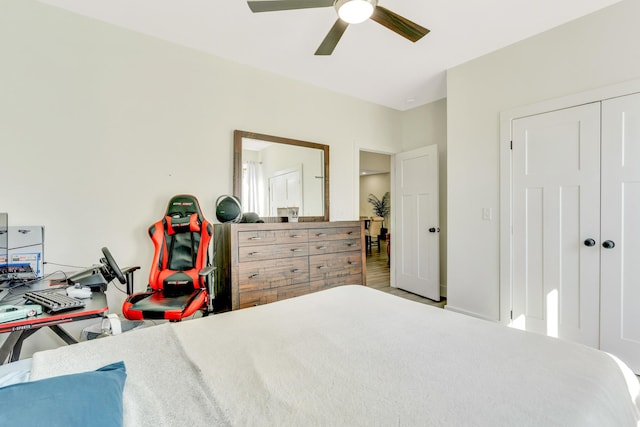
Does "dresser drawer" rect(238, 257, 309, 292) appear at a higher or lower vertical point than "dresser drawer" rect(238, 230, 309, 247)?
lower

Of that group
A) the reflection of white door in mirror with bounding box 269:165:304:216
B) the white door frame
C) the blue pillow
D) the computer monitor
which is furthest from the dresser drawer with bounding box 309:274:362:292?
the blue pillow

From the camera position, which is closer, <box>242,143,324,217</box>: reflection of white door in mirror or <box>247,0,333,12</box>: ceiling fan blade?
<box>247,0,333,12</box>: ceiling fan blade

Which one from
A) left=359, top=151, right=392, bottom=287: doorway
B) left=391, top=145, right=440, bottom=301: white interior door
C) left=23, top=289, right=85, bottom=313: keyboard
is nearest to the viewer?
left=23, top=289, right=85, bottom=313: keyboard

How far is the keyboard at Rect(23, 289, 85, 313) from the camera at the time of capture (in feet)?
4.39

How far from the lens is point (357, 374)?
0.92 meters

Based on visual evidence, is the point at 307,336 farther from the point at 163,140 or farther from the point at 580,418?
the point at 163,140

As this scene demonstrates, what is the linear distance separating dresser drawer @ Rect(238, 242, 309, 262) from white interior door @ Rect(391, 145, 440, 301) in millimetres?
1884

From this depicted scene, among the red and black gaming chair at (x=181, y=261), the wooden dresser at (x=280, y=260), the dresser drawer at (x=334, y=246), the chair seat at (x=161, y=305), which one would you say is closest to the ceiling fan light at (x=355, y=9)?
the wooden dresser at (x=280, y=260)

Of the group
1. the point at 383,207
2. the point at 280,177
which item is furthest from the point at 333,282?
the point at 383,207

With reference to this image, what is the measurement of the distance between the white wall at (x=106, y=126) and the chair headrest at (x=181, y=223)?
0.25 m

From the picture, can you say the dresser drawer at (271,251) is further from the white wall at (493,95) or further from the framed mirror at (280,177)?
the white wall at (493,95)

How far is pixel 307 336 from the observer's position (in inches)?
47.2

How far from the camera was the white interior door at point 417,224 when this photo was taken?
388 centimetres

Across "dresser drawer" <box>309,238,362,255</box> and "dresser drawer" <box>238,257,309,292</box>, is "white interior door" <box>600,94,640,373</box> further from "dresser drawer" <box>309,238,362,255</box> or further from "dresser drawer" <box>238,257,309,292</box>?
"dresser drawer" <box>238,257,309,292</box>
